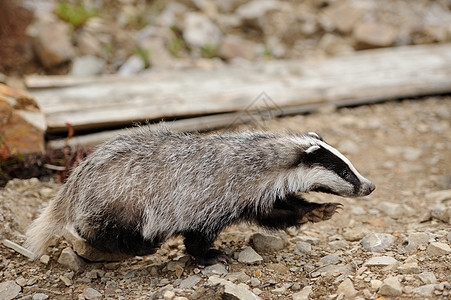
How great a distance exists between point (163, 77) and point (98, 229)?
3909 millimetres

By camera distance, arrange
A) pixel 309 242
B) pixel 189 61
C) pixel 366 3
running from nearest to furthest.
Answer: pixel 309 242, pixel 189 61, pixel 366 3

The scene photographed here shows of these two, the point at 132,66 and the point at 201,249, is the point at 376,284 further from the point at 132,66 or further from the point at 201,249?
the point at 132,66

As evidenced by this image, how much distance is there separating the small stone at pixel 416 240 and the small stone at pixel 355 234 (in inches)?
20.3

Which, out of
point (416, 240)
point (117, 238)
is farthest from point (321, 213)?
point (117, 238)

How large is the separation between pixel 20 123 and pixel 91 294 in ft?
8.75

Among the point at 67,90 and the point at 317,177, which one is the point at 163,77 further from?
the point at 317,177

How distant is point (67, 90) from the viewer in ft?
23.2

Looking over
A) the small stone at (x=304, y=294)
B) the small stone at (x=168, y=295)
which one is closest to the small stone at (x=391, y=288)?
the small stone at (x=304, y=294)

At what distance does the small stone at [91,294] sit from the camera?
4.08m

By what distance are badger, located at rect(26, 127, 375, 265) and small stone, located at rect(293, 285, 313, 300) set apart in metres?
0.75

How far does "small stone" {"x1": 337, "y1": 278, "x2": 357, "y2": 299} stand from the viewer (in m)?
3.69

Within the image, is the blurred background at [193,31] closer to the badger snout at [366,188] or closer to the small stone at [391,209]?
the small stone at [391,209]

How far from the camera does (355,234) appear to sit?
16.0 feet

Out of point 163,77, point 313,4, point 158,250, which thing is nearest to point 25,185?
point 158,250
